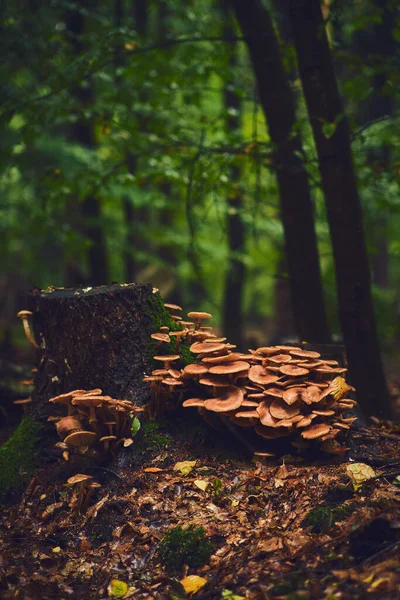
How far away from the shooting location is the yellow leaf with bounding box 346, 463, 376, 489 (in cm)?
388

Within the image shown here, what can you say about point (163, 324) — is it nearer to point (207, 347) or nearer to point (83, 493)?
point (207, 347)

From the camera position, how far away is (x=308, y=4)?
5.27 meters

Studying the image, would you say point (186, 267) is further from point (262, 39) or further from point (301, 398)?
point (301, 398)

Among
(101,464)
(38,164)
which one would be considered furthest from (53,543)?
(38,164)

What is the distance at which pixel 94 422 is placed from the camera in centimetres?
439

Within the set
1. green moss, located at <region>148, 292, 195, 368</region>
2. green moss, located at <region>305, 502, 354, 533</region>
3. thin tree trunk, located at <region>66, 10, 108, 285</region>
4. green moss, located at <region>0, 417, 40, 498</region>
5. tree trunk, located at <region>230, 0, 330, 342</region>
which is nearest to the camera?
green moss, located at <region>305, 502, 354, 533</region>

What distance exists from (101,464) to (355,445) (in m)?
2.23

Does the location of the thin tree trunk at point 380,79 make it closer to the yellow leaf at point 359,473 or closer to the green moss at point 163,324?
the green moss at point 163,324

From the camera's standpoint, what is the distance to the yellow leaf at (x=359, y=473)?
388 cm

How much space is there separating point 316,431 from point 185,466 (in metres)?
1.13

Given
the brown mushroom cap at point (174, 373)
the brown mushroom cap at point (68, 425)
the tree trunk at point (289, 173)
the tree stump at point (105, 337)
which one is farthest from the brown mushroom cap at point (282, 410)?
the tree trunk at point (289, 173)

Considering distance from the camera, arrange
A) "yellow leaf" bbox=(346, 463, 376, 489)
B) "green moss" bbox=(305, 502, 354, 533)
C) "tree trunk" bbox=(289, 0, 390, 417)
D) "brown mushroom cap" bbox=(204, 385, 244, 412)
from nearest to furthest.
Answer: "green moss" bbox=(305, 502, 354, 533)
"yellow leaf" bbox=(346, 463, 376, 489)
"brown mushroom cap" bbox=(204, 385, 244, 412)
"tree trunk" bbox=(289, 0, 390, 417)

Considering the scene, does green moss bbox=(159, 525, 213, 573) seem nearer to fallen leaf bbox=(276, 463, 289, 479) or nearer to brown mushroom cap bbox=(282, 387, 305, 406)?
fallen leaf bbox=(276, 463, 289, 479)

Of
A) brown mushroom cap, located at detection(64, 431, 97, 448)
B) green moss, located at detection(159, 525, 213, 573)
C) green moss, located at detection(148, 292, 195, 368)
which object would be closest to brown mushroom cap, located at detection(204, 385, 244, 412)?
green moss, located at detection(148, 292, 195, 368)
